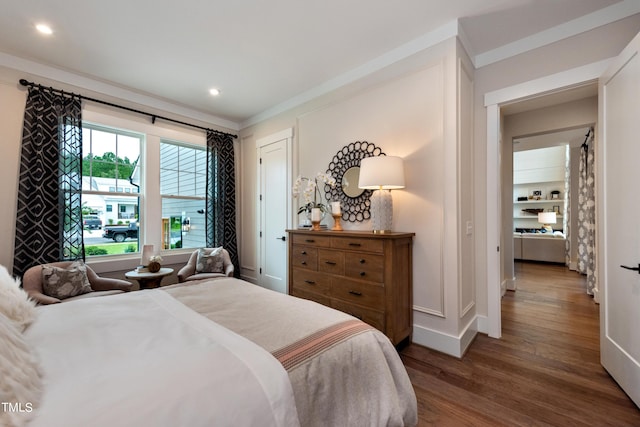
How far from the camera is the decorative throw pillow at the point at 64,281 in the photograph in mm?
2508

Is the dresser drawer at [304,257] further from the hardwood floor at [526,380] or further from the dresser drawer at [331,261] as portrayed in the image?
the hardwood floor at [526,380]

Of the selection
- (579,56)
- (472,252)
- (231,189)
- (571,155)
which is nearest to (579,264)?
(571,155)

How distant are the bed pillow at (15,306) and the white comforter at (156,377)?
6cm

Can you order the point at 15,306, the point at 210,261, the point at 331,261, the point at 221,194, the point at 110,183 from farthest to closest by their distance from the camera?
the point at 221,194 → the point at 210,261 → the point at 110,183 → the point at 331,261 → the point at 15,306

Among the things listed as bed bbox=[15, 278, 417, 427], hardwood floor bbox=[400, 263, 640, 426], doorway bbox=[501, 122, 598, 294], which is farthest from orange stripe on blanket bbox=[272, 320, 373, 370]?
doorway bbox=[501, 122, 598, 294]

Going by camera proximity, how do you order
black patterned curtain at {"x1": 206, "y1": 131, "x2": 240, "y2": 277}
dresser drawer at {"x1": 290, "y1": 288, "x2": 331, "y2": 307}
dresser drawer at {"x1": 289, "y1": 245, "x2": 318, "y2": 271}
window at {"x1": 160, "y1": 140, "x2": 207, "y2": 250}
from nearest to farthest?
dresser drawer at {"x1": 290, "y1": 288, "x2": 331, "y2": 307} < dresser drawer at {"x1": 289, "y1": 245, "x2": 318, "y2": 271} < window at {"x1": 160, "y1": 140, "x2": 207, "y2": 250} < black patterned curtain at {"x1": 206, "y1": 131, "x2": 240, "y2": 277}

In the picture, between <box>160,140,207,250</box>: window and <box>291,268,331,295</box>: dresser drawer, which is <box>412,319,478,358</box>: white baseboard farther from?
<box>160,140,207,250</box>: window

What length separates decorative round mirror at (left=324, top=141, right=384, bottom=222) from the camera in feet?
9.75

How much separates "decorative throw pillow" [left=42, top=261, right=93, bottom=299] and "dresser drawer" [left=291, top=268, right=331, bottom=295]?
2.02 meters

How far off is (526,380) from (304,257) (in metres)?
2.04

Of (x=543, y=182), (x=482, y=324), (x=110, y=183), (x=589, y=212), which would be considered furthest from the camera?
(x=543, y=182)

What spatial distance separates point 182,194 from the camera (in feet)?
13.4

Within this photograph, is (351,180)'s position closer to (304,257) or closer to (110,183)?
(304,257)

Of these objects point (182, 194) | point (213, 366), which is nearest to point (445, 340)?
point (213, 366)
